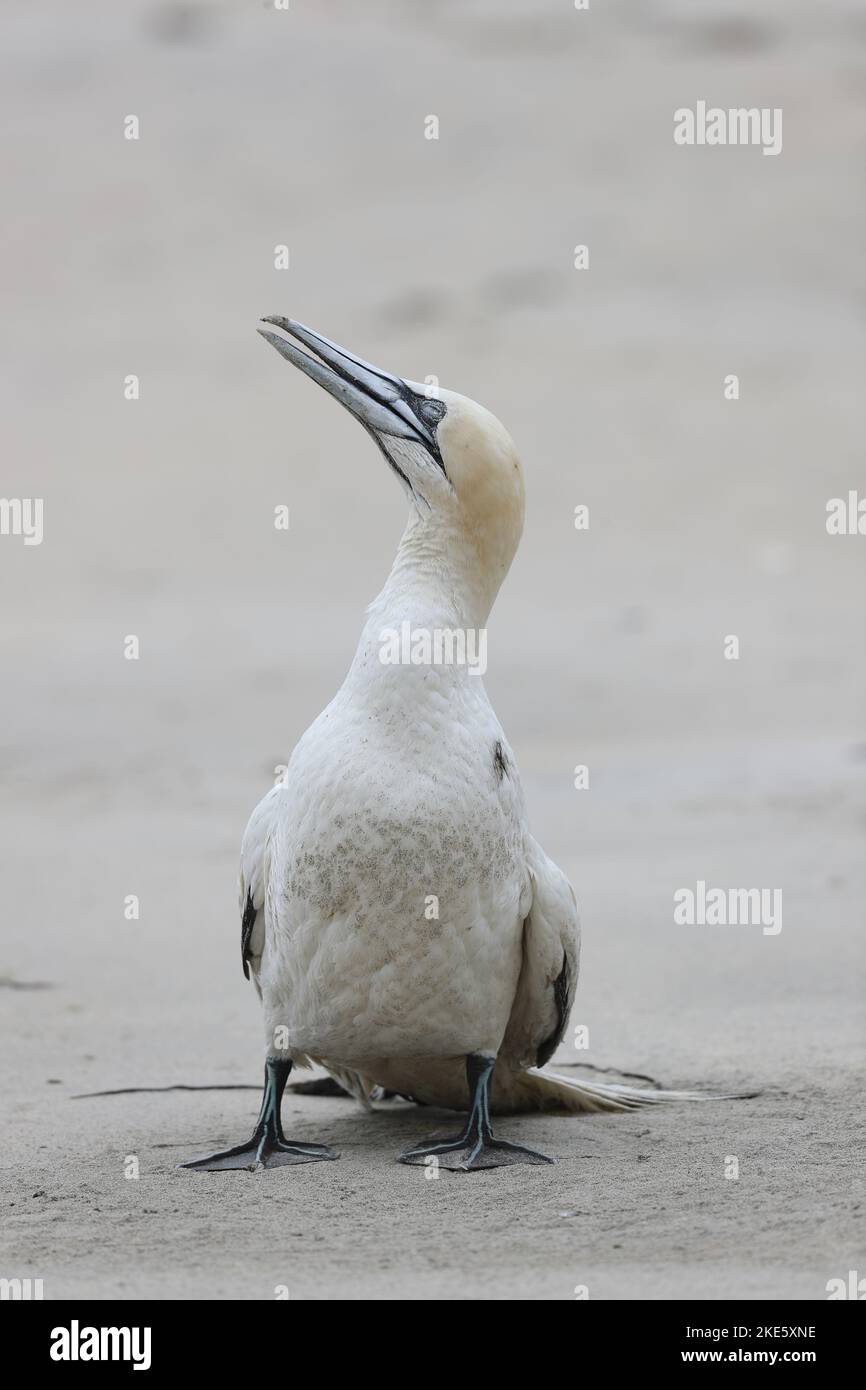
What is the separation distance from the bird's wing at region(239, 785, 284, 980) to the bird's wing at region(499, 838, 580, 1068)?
2.64 feet

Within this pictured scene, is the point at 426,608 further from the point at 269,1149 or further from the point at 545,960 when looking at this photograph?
the point at 269,1149

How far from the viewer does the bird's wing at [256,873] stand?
5.89m

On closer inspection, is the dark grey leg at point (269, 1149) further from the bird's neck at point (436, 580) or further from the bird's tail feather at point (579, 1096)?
the bird's neck at point (436, 580)

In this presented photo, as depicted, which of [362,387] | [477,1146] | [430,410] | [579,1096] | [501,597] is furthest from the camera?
[501,597]

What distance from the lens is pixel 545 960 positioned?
19.0 ft

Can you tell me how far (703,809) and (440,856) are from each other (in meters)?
6.49

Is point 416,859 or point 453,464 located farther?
point 453,464

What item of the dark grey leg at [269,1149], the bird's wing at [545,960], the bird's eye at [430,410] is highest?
the bird's eye at [430,410]

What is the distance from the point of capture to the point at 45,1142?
5.96 m

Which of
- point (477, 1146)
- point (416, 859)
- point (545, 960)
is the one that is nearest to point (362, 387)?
point (416, 859)

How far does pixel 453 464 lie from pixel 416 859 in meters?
1.18

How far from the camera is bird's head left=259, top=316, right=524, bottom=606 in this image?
564 centimetres

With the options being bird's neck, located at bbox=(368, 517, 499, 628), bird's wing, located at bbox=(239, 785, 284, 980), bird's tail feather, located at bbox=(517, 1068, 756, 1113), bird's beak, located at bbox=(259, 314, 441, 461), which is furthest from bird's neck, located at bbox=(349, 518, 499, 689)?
bird's tail feather, located at bbox=(517, 1068, 756, 1113)

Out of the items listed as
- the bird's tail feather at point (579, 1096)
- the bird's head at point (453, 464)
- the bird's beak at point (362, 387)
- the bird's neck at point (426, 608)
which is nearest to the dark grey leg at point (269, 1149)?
the bird's tail feather at point (579, 1096)
